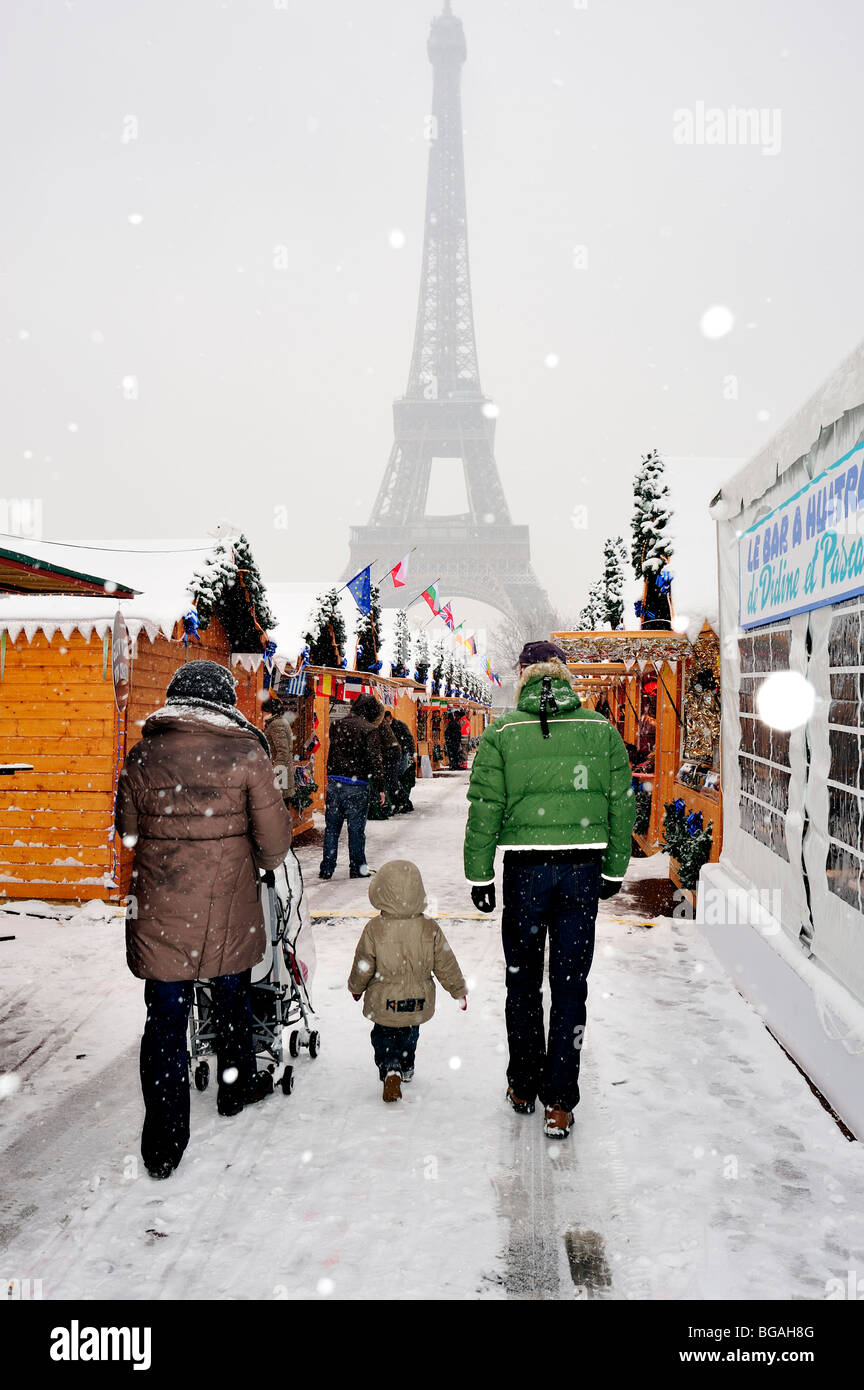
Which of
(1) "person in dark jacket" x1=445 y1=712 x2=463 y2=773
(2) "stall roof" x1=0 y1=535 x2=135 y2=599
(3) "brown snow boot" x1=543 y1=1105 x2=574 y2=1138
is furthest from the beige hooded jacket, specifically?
(1) "person in dark jacket" x1=445 y1=712 x2=463 y2=773

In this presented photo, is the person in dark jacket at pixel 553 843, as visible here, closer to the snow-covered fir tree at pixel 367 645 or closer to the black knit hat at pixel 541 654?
the black knit hat at pixel 541 654

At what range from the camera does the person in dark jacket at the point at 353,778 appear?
354 inches

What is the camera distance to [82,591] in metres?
5.79

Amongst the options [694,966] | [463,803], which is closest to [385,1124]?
[694,966]

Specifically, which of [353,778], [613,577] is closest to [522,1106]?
[353,778]

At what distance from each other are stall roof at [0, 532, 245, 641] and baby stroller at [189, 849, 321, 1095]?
2540 mm

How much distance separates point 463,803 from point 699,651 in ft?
28.6

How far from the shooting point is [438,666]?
32219 mm

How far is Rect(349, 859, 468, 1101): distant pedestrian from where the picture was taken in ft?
12.4

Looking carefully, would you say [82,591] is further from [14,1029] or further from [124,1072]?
[124,1072]

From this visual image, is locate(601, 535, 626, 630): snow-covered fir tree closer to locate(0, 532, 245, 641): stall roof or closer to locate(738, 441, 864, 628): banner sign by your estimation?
locate(0, 532, 245, 641): stall roof

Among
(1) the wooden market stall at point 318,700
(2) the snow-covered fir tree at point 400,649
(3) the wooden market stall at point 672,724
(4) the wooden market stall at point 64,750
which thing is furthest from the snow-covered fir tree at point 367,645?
(4) the wooden market stall at point 64,750

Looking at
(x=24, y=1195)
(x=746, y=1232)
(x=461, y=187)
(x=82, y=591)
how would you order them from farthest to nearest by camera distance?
(x=461, y=187)
(x=82, y=591)
(x=24, y=1195)
(x=746, y=1232)

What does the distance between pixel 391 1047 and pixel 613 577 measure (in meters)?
19.4
